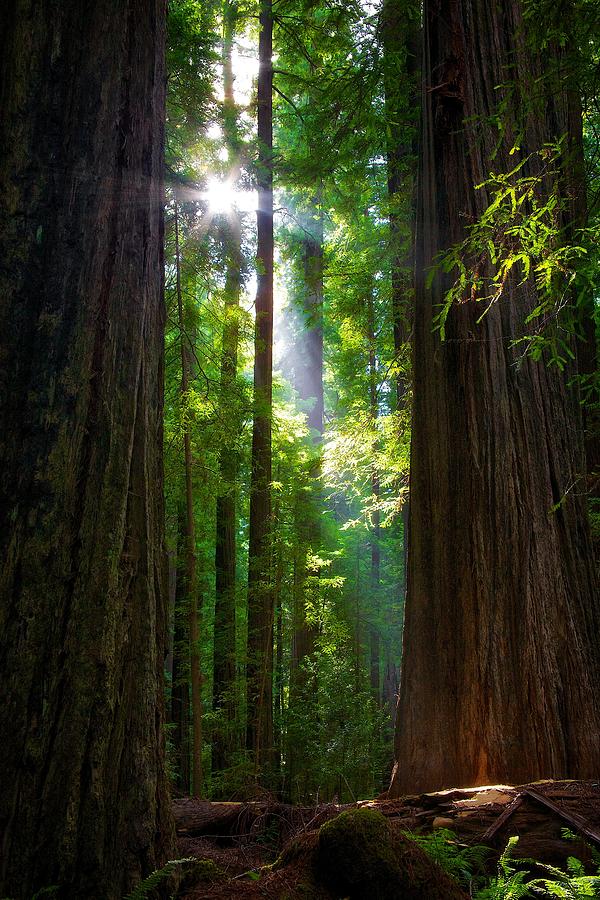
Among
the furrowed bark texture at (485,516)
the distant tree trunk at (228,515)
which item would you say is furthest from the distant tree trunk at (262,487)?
the furrowed bark texture at (485,516)

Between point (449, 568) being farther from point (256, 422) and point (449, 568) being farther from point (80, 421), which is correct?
point (256, 422)

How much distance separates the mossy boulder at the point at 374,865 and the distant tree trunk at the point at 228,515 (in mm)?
6899

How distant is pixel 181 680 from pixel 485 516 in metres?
8.28

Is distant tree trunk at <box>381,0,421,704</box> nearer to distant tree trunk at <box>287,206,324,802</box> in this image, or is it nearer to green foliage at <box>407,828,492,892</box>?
distant tree trunk at <box>287,206,324,802</box>

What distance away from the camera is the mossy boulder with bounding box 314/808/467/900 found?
1.90 m

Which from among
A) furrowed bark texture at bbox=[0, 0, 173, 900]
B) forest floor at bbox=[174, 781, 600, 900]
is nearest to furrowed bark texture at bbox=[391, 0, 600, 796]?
forest floor at bbox=[174, 781, 600, 900]

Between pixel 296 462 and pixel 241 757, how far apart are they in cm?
570

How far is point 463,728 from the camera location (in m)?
3.77

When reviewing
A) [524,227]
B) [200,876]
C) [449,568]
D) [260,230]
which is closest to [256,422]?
[260,230]

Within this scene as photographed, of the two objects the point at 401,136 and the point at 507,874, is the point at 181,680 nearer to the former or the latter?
the point at 507,874

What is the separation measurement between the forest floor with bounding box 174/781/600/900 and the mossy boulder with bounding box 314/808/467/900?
15mm

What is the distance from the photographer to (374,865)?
193 cm

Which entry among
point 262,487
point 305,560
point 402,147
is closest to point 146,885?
point 305,560

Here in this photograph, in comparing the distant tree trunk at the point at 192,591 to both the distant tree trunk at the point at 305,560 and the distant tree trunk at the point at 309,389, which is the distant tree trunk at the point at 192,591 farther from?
the distant tree trunk at the point at 309,389
